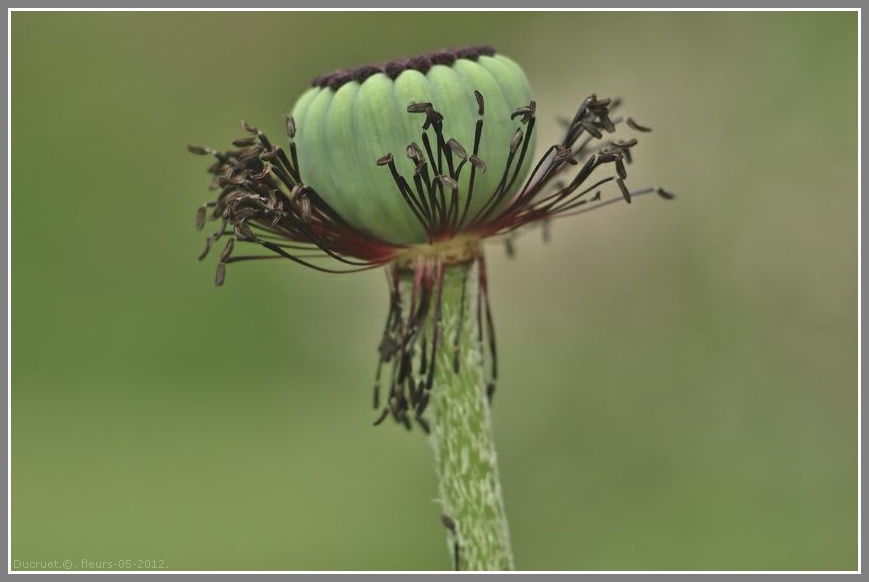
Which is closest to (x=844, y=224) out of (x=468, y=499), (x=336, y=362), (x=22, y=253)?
(x=336, y=362)

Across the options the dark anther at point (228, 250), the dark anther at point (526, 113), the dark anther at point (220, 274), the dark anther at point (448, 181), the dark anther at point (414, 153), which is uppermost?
the dark anther at point (526, 113)

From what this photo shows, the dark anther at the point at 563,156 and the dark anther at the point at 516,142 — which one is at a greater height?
the dark anther at the point at 516,142

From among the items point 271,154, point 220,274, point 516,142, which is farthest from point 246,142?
point 516,142

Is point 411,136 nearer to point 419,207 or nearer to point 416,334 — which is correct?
point 419,207

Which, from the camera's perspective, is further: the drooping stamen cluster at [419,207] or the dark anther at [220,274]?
the dark anther at [220,274]

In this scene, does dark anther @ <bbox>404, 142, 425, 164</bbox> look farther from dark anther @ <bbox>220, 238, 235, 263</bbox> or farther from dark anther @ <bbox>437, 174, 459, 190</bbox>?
dark anther @ <bbox>220, 238, 235, 263</bbox>

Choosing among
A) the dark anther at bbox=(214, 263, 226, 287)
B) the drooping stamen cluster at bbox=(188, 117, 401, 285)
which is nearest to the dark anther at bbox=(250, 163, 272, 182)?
the drooping stamen cluster at bbox=(188, 117, 401, 285)

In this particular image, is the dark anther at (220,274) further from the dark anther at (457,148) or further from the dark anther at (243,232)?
the dark anther at (457,148)

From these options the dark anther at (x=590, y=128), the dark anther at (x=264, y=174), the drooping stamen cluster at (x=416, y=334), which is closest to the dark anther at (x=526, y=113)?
the dark anther at (x=590, y=128)

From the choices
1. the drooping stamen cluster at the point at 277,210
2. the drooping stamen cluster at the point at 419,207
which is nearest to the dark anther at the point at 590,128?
the drooping stamen cluster at the point at 419,207
